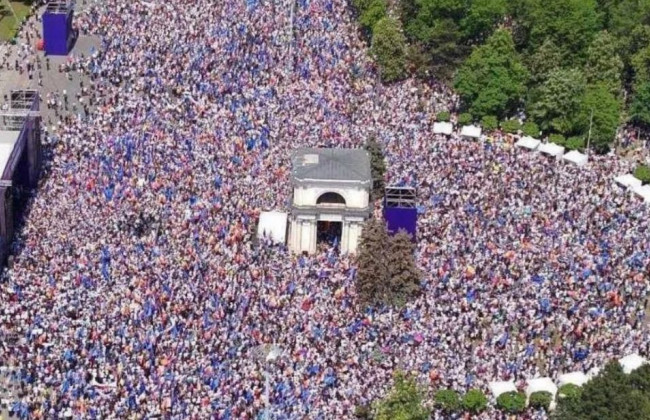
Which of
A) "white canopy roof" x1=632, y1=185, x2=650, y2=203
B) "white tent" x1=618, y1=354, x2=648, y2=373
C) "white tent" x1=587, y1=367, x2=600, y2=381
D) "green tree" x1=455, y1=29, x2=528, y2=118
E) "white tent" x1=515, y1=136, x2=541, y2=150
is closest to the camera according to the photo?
"white tent" x1=587, y1=367, x2=600, y2=381

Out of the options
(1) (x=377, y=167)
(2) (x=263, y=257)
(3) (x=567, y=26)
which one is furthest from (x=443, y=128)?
(2) (x=263, y=257)

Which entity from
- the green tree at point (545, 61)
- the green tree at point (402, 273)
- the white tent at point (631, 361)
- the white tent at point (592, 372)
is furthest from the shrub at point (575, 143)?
the white tent at point (592, 372)

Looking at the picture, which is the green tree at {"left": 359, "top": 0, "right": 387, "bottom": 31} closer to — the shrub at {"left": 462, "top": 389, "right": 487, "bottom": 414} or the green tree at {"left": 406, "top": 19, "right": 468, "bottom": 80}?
the green tree at {"left": 406, "top": 19, "right": 468, "bottom": 80}

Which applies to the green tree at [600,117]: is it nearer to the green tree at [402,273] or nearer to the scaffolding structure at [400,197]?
the scaffolding structure at [400,197]

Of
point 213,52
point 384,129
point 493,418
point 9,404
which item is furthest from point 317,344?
point 213,52

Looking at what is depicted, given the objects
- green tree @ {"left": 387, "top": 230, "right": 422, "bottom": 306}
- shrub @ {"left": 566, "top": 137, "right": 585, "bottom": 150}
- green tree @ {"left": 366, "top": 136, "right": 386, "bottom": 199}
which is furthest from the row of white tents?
shrub @ {"left": 566, "top": 137, "right": 585, "bottom": 150}

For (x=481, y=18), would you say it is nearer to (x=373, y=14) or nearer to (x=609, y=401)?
(x=373, y=14)
